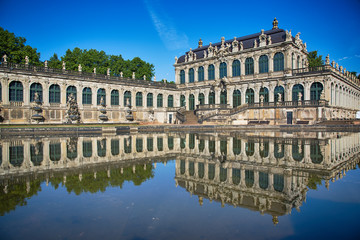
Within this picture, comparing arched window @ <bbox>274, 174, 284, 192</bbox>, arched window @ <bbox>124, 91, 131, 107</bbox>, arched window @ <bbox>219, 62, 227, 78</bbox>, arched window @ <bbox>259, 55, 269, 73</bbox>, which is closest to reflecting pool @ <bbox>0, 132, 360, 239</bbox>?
arched window @ <bbox>274, 174, 284, 192</bbox>

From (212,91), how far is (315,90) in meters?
20.6

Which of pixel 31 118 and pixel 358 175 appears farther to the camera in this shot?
pixel 31 118

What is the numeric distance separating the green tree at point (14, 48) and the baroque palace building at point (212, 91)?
7.43ft

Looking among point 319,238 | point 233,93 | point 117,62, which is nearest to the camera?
point 319,238

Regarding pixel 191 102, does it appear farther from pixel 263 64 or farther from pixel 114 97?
pixel 263 64

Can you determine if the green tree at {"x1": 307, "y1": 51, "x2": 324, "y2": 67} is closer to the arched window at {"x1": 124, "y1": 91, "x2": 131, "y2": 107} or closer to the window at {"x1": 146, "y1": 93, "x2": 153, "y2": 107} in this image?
the window at {"x1": 146, "y1": 93, "x2": 153, "y2": 107}

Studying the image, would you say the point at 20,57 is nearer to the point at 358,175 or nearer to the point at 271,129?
the point at 271,129

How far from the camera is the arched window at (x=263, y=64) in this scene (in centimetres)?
4993

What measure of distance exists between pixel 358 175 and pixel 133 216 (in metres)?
8.34

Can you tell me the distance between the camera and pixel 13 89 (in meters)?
39.6

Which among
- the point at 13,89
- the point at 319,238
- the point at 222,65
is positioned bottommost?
the point at 319,238

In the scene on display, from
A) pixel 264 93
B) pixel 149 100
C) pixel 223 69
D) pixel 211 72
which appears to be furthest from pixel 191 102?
pixel 264 93

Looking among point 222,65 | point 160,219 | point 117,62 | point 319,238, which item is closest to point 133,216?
point 160,219

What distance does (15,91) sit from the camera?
1561 inches
